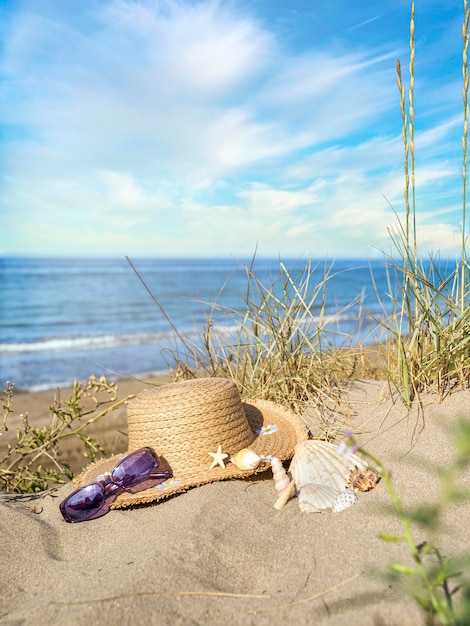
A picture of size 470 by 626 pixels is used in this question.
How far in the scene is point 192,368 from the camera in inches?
170

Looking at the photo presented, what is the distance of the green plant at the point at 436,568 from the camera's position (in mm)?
1008

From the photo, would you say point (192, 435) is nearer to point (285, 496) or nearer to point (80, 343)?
point (285, 496)

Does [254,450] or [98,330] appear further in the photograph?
[98,330]

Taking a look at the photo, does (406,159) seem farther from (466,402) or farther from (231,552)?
Answer: (231,552)

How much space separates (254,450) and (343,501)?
0.65 meters

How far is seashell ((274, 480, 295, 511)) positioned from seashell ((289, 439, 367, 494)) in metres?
0.07

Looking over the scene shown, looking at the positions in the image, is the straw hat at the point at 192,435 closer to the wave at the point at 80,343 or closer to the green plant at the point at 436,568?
the green plant at the point at 436,568

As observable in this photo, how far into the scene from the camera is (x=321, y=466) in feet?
8.57

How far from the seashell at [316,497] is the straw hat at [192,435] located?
0.31 m

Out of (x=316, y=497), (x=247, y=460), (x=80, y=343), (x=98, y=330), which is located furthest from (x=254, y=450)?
(x=98, y=330)

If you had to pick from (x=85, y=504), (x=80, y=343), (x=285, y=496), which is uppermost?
(x=285, y=496)

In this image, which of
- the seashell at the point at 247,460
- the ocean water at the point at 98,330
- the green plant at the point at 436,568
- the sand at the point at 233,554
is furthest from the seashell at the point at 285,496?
the ocean water at the point at 98,330

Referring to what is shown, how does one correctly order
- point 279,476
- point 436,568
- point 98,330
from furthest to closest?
point 98,330
point 279,476
point 436,568

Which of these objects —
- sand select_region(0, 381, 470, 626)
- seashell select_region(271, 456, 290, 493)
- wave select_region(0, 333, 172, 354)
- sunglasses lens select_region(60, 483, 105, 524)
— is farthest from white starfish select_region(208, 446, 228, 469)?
wave select_region(0, 333, 172, 354)
